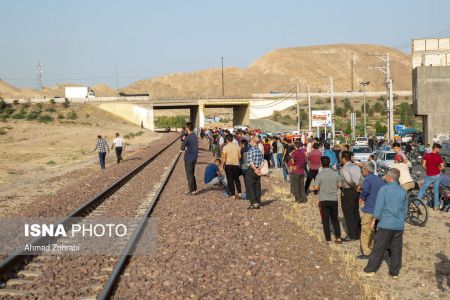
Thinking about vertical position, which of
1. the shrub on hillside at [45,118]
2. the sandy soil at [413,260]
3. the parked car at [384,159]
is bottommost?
the sandy soil at [413,260]

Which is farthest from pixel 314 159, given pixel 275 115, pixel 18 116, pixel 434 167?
pixel 275 115

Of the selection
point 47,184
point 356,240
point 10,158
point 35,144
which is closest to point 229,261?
point 356,240

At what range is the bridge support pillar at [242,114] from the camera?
10444 cm

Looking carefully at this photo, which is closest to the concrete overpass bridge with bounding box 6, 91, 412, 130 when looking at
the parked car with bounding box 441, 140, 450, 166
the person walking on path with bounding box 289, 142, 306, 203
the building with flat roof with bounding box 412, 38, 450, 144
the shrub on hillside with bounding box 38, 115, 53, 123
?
the shrub on hillside with bounding box 38, 115, 53, 123

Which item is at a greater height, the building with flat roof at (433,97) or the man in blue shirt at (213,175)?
the building with flat roof at (433,97)

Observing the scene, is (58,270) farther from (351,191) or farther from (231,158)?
(231,158)

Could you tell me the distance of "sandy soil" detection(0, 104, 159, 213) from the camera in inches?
980

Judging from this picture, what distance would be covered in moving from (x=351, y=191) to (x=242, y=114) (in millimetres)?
97942

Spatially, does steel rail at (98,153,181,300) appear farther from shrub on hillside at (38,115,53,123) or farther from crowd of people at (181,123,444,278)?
shrub on hillside at (38,115,53,123)

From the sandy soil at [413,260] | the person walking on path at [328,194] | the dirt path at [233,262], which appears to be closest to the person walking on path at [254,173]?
the dirt path at [233,262]

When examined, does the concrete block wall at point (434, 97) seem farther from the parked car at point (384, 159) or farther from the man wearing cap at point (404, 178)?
the man wearing cap at point (404, 178)

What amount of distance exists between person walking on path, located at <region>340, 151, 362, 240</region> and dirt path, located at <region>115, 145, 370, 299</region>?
85cm

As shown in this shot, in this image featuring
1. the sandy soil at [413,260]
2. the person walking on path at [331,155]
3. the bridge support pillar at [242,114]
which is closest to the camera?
the sandy soil at [413,260]

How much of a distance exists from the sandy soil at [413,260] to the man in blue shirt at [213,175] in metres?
3.81
